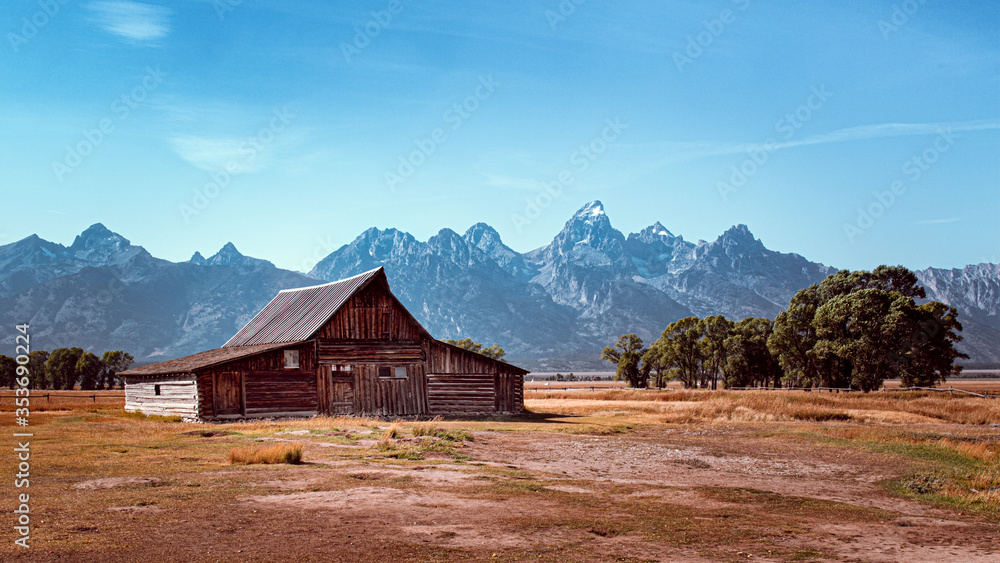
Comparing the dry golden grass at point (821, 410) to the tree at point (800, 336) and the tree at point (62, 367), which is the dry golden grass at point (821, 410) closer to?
the tree at point (800, 336)

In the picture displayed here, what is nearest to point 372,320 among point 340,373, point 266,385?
point 340,373

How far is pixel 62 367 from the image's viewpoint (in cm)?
10775

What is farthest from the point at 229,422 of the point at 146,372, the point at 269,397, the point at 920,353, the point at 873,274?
the point at 873,274

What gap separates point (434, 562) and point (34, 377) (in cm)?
11221

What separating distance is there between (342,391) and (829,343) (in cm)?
4575

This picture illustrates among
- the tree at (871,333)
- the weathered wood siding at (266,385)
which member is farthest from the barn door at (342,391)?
the tree at (871,333)

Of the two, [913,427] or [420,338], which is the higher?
[420,338]

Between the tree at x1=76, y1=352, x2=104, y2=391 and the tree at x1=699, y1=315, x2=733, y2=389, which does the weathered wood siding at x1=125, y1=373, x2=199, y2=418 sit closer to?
the tree at x1=699, y1=315, x2=733, y2=389

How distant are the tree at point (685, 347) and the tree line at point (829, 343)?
12cm

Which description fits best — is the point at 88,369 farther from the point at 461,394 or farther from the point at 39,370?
the point at 461,394

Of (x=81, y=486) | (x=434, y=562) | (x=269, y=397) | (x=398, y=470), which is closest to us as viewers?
(x=434, y=562)

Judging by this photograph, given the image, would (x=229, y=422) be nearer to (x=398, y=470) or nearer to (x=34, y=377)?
(x=398, y=470)

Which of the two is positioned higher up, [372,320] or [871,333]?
[372,320]

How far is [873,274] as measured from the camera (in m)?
79.4
